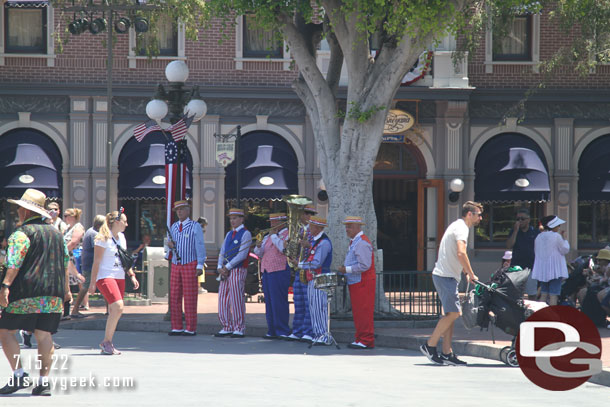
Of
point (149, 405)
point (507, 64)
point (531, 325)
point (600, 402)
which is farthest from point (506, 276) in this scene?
point (507, 64)

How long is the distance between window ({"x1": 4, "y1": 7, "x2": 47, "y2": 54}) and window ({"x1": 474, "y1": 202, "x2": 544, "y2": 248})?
472 inches

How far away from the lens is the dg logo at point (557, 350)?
9.77 metres

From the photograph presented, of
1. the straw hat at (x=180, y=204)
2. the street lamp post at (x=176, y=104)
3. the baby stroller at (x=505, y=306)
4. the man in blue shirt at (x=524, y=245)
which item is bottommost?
the baby stroller at (x=505, y=306)

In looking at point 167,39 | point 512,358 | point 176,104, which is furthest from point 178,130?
point 167,39

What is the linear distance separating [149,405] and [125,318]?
7666 millimetres

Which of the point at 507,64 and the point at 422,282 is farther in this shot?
the point at 507,64

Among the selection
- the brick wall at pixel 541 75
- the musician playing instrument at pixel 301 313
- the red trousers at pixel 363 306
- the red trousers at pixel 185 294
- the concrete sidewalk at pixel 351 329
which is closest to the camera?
the concrete sidewalk at pixel 351 329

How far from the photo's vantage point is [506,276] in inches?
431

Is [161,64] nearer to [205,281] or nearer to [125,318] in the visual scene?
[205,281]

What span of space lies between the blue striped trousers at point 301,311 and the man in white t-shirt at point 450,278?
2456 millimetres

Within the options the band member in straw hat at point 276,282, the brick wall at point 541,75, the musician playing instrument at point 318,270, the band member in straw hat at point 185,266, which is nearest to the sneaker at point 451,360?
the musician playing instrument at point 318,270

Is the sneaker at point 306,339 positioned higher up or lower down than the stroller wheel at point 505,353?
lower down

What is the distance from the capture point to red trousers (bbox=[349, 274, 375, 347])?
12.3 meters

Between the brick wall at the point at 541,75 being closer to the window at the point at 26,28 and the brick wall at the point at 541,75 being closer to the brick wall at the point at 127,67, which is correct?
the brick wall at the point at 127,67
